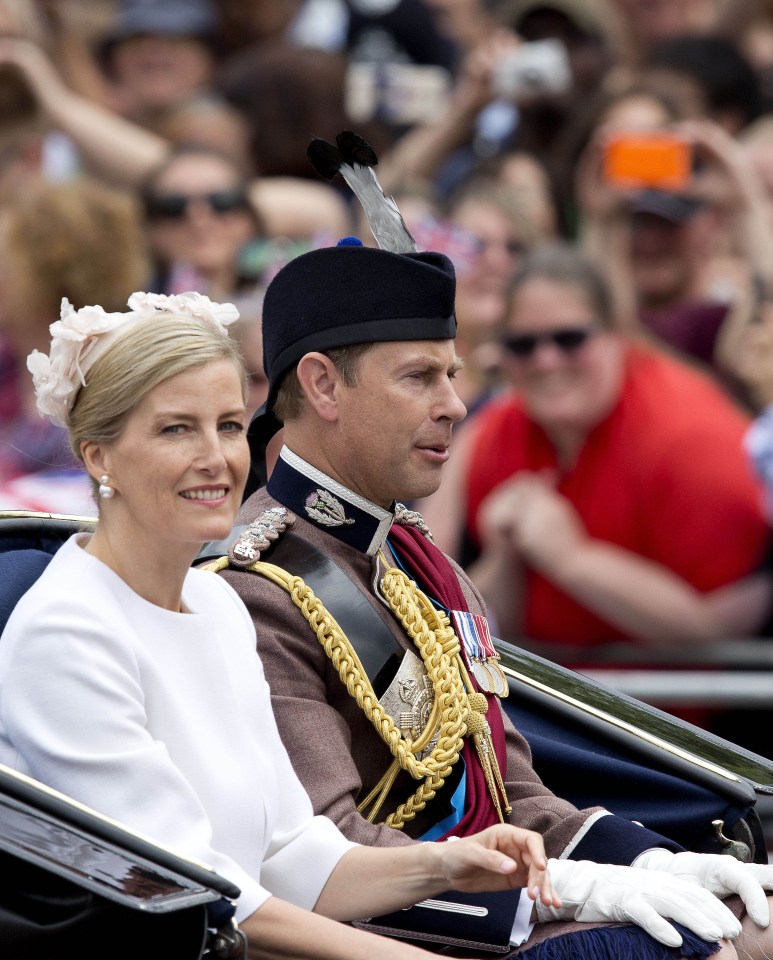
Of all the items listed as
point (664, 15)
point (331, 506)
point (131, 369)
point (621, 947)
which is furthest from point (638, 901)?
point (664, 15)

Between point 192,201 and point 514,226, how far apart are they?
1053 mm

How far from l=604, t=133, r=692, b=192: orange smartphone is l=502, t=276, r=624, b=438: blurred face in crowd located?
2.41 feet

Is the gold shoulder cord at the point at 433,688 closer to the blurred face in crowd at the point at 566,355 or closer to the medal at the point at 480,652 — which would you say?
the medal at the point at 480,652

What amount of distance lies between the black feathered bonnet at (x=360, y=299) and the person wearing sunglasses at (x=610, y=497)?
208 centimetres

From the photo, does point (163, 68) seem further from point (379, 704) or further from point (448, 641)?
point (379, 704)

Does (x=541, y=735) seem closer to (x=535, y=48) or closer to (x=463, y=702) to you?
(x=463, y=702)

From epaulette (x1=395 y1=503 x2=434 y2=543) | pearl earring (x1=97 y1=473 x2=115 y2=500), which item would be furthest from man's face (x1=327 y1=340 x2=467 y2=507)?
pearl earring (x1=97 y1=473 x2=115 y2=500)

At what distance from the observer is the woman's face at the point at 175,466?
2.39 m

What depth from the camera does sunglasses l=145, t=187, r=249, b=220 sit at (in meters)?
5.80

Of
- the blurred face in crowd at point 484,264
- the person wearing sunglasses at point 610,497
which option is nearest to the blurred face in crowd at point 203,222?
the blurred face in crowd at point 484,264

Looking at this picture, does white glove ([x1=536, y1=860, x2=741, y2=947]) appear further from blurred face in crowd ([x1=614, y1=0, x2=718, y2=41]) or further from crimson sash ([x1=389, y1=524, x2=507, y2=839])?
blurred face in crowd ([x1=614, y1=0, x2=718, y2=41])

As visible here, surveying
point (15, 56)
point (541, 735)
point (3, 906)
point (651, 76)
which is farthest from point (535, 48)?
point (3, 906)

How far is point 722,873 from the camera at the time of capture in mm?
2818

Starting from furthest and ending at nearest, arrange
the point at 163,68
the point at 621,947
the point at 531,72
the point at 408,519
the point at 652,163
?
Answer: 1. the point at 163,68
2. the point at 531,72
3. the point at 652,163
4. the point at 408,519
5. the point at 621,947
